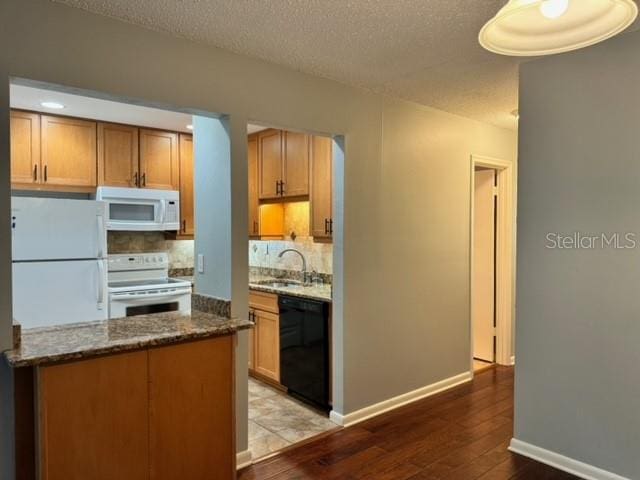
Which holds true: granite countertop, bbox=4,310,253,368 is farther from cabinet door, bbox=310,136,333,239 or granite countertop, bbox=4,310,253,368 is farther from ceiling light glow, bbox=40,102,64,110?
ceiling light glow, bbox=40,102,64,110

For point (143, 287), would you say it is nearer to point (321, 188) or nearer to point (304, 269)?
point (304, 269)

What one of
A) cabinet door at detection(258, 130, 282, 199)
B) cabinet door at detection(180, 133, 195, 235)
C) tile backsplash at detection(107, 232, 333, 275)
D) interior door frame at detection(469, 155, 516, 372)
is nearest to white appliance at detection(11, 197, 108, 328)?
tile backsplash at detection(107, 232, 333, 275)

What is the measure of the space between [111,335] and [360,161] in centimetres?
199

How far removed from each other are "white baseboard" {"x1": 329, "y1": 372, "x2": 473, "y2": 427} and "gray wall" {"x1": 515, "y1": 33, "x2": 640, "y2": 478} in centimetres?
98

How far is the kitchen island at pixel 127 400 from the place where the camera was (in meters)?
1.76

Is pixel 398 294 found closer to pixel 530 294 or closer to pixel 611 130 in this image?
pixel 530 294

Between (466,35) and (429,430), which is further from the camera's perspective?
(429,430)

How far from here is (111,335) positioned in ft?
6.60

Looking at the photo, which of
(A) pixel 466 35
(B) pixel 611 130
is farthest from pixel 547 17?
(B) pixel 611 130

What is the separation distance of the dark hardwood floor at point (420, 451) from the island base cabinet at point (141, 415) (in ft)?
1.69

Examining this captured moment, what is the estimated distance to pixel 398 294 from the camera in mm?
3475

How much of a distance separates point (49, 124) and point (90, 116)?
34 centimetres

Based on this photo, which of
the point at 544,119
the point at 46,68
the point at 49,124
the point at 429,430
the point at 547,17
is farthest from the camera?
the point at 49,124

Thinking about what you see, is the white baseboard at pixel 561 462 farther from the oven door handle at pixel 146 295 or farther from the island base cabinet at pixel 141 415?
the oven door handle at pixel 146 295
